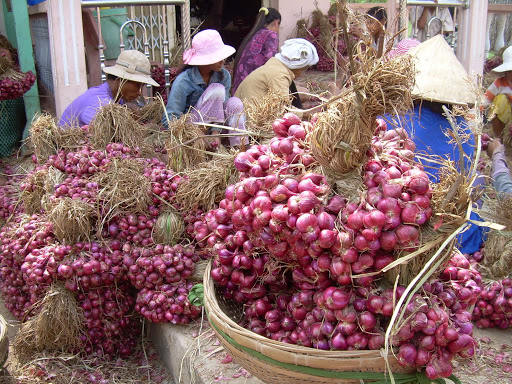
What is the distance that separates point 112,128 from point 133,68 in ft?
2.60

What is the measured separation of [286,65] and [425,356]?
3.04m

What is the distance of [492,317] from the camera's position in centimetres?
217

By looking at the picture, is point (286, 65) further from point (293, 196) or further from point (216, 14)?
point (216, 14)

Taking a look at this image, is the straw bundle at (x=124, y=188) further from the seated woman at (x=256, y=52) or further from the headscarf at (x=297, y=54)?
the seated woman at (x=256, y=52)

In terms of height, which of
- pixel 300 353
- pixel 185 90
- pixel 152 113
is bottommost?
pixel 300 353

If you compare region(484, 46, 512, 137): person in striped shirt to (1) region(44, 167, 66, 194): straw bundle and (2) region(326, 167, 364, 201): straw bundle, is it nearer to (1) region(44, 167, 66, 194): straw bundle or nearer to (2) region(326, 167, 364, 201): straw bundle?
(2) region(326, 167, 364, 201): straw bundle

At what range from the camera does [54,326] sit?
2311 mm

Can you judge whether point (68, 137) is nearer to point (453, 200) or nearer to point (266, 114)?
point (266, 114)

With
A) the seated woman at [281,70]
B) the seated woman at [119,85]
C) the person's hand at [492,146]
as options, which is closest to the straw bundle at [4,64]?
the seated woman at [119,85]

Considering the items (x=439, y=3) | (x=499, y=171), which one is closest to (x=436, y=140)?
(x=499, y=171)

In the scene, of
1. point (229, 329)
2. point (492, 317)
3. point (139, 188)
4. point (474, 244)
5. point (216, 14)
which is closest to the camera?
point (229, 329)

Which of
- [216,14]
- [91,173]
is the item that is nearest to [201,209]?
[91,173]

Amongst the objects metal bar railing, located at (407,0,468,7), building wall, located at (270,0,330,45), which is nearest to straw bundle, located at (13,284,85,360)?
metal bar railing, located at (407,0,468,7)

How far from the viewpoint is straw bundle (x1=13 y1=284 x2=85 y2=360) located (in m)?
2.30
